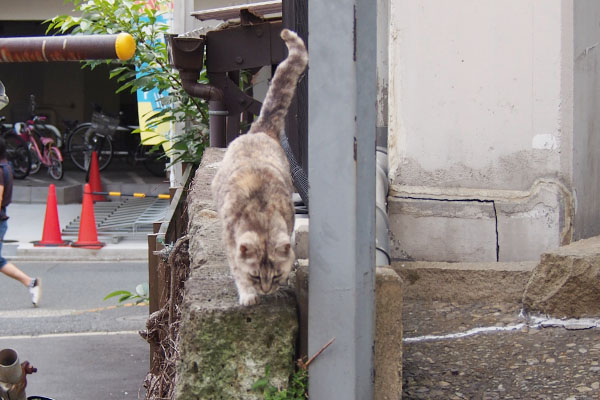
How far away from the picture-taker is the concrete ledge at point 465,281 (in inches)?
145

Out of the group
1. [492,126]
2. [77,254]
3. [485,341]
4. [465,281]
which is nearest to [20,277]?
[77,254]

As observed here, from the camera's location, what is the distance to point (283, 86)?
3.47m

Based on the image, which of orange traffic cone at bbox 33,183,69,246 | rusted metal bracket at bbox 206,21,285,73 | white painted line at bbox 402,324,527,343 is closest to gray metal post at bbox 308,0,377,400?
white painted line at bbox 402,324,527,343

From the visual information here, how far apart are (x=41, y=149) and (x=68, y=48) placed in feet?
50.5

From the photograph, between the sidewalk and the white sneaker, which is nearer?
the white sneaker

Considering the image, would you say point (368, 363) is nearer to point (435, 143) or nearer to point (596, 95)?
point (435, 143)

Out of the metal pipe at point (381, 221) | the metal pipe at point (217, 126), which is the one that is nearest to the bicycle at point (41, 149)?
the metal pipe at point (217, 126)

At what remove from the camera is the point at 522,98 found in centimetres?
385

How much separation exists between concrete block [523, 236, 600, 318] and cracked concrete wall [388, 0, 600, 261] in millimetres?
540

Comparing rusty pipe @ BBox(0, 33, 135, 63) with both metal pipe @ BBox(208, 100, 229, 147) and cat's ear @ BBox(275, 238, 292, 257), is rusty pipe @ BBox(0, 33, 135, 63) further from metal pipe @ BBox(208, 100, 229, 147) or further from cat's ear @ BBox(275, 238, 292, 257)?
metal pipe @ BBox(208, 100, 229, 147)

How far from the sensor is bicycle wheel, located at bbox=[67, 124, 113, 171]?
17.8 m

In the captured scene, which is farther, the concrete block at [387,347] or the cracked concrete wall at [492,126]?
the cracked concrete wall at [492,126]

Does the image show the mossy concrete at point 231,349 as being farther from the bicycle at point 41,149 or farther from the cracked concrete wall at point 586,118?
the bicycle at point 41,149

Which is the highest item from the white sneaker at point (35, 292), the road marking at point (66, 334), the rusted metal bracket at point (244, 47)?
the rusted metal bracket at point (244, 47)
